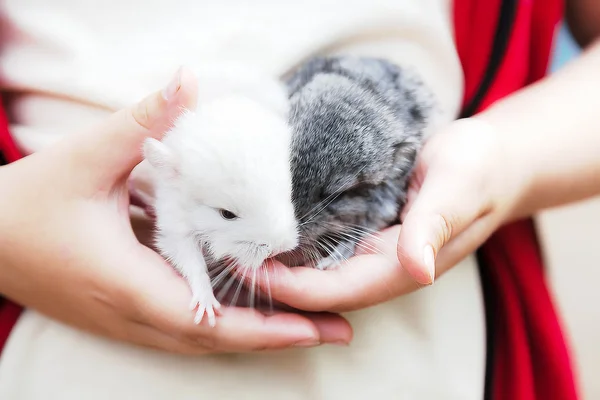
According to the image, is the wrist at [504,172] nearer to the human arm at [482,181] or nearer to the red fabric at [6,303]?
the human arm at [482,181]

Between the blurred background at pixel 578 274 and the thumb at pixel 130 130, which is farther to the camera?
the blurred background at pixel 578 274

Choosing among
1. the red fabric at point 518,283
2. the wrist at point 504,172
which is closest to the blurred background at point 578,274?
the red fabric at point 518,283

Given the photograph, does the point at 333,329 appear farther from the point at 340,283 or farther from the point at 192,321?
the point at 192,321

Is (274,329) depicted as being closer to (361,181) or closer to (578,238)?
(361,181)

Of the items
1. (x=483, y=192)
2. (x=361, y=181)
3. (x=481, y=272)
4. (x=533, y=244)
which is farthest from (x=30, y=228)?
(x=533, y=244)

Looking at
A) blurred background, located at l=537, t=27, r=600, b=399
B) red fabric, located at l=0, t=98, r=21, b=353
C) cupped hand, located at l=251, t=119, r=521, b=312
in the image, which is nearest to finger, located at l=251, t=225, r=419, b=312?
cupped hand, located at l=251, t=119, r=521, b=312
